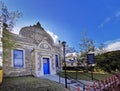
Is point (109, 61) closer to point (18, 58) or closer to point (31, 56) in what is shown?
point (31, 56)

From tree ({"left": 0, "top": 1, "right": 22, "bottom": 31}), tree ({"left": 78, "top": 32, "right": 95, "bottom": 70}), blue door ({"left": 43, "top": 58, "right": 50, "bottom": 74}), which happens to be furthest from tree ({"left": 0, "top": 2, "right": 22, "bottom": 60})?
tree ({"left": 78, "top": 32, "right": 95, "bottom": 70})

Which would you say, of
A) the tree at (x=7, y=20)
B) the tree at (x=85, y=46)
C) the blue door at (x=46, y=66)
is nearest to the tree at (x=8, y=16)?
the tree at (x=7, y=20)

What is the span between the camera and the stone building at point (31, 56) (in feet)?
56.1

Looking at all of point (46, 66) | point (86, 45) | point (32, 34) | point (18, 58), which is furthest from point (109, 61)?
point (18, 58)

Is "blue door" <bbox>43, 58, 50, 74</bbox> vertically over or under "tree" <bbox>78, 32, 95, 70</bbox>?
under

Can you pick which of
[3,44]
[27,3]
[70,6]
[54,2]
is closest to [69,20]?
[70,6]

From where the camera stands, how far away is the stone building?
17.1m

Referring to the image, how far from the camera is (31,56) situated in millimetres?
19500

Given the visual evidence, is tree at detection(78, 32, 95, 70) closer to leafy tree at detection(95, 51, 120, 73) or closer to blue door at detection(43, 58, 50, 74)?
leafy tree at detection(95, 51, 120, 73)

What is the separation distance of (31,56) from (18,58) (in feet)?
6.40

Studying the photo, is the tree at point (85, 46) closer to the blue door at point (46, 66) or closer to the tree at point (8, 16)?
the blue door at point (46, 66)

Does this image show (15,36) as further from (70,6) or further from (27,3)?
(70,6)

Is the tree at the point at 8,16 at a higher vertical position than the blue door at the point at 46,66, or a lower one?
higher

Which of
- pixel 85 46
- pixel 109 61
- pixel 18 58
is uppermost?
pixel 85 46
